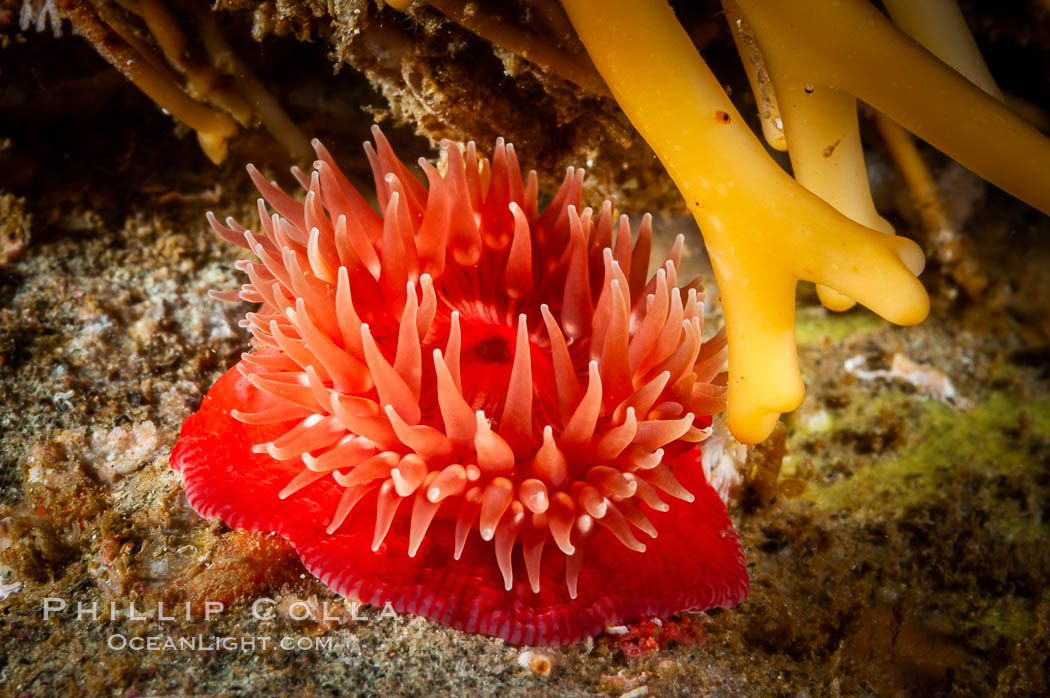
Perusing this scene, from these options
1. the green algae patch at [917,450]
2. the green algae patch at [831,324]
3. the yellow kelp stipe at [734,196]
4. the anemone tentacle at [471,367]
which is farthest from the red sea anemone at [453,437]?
the green algae patch at [831,324]

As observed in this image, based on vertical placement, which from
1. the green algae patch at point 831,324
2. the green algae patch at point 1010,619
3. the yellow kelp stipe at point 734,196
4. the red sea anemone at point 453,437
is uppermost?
the yellow kelp stipe at point 734,196

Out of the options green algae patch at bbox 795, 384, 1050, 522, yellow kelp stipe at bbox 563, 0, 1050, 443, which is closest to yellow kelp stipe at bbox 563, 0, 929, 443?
yellow kelp stipe at bbox 563, 0, 1050, 443

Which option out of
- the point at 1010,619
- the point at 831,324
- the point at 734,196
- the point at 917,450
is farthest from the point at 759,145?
the point at 831,324

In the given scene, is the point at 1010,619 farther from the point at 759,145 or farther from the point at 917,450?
the point at 759,145

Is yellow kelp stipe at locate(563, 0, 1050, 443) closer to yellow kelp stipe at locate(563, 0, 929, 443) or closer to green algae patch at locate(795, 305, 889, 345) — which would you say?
yellow kelp stipe at locate(563, 0, 929, 443)

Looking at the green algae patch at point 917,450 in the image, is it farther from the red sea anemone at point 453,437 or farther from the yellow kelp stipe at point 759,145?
the yellow kelp stipe at point 759,145

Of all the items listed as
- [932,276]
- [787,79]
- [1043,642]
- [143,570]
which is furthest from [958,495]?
[143,570]

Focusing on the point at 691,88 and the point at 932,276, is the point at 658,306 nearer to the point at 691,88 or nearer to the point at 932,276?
the point at 691,88
